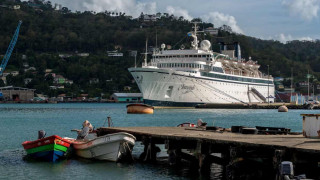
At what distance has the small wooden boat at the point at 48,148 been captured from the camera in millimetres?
29281

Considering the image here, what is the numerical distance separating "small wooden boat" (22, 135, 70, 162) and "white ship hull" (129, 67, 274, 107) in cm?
5999

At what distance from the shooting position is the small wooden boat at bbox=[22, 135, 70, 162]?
29.3 m

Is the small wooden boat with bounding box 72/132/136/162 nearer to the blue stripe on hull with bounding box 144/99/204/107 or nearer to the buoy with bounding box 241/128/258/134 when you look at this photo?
the buoy with bounding box 241/128/258/134

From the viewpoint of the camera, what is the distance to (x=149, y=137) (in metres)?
29.2

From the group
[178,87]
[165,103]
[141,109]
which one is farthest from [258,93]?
[141,109]

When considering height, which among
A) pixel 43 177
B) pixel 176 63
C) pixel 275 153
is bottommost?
pixel 43 177

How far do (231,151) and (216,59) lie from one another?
3203 inches

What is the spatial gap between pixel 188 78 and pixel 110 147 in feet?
214

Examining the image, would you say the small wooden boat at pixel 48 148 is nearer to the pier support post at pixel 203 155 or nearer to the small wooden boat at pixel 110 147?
the small wooden boat at pixel 110 147

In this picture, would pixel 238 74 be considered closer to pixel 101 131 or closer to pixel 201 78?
pixel 201 78

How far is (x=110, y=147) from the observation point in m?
29.1

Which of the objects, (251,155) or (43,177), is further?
(43,177)

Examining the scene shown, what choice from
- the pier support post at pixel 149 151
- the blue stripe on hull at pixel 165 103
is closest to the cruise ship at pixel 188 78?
the blue stripe on hull at pixel 165 103

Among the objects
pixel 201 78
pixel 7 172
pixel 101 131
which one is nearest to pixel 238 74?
pixel 201 78
